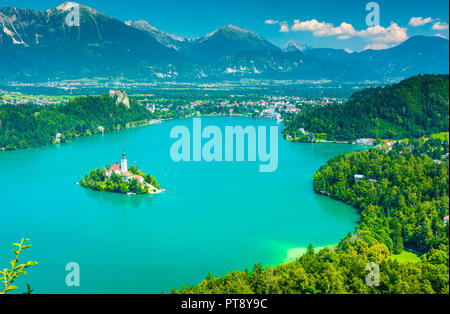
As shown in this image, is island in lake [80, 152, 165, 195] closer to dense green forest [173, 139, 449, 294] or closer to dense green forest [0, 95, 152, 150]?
dense green forest [173, 139, 449, 294]

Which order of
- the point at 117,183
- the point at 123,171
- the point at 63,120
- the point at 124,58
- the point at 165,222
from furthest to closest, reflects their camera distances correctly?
the point at 124,58
the point at 63,120
the point at 123,171
the point at 117,183
the point at 165,222

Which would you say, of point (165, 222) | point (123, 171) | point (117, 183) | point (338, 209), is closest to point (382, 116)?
point (338, 209)

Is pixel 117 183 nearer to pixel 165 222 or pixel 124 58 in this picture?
pixel 165 222

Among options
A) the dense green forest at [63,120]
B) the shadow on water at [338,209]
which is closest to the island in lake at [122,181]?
the shadow on water at [338,209]

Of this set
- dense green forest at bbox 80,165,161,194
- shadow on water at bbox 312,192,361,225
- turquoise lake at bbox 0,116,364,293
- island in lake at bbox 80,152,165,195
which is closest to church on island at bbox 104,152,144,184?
island in lake at bbox 80,152,165,195

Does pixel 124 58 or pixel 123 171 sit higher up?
pixel 124 58

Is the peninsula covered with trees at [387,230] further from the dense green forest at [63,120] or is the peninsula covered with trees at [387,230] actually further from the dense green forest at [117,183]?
the dense green forest at [63,120]
